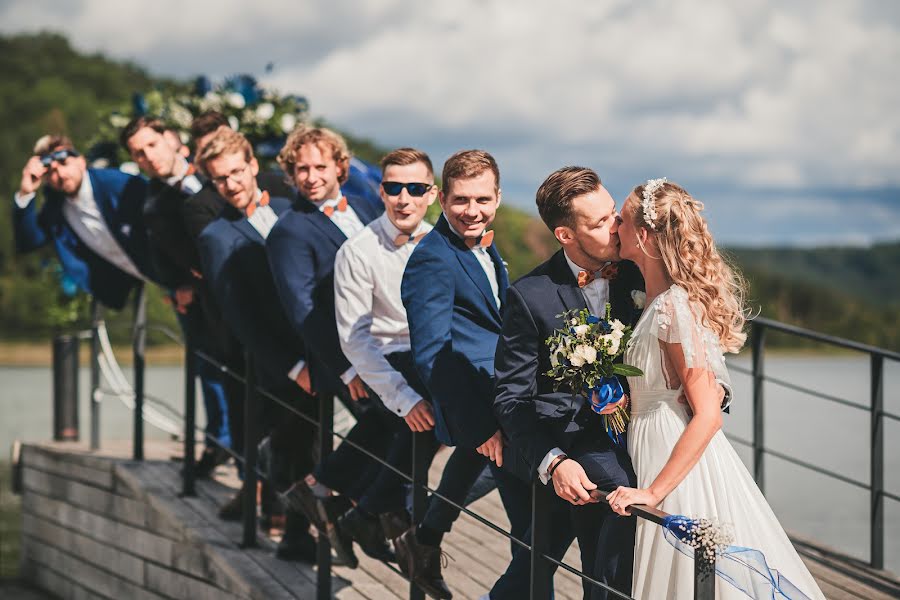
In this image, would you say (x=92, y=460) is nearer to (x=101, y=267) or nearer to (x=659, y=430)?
(x=101, y=267)

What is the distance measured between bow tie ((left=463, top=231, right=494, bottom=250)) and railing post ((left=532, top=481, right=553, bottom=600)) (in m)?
0.79

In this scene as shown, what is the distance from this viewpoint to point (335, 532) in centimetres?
454

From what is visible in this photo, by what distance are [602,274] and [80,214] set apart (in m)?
4.00

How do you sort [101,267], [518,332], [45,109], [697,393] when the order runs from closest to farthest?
[697,393] < [518,332] < [101,267] < [45,109]

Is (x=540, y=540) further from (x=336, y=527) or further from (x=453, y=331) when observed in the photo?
(x=336, y=527)

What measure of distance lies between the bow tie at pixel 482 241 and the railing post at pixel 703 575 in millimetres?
1352

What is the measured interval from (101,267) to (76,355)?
2.05 m

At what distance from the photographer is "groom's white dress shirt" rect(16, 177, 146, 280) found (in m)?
6.43

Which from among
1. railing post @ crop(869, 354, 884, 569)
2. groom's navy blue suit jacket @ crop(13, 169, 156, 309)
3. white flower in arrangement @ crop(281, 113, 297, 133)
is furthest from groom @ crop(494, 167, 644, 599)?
white flower in arrangement @ crop(281, 113, 297, 133)

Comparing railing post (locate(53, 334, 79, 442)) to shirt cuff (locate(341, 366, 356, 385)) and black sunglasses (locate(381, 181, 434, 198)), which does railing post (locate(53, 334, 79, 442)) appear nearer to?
shirt cuff (locate(341, 366, 356, 385))

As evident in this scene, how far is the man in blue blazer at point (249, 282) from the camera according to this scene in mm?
4883

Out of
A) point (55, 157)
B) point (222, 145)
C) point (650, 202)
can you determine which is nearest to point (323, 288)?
point (222, 145)

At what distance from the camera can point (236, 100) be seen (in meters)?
7.55

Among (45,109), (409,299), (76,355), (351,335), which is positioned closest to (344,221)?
(351,335)
